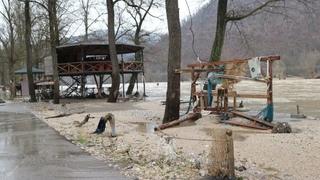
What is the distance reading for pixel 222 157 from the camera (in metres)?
7.73

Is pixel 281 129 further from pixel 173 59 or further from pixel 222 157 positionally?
pixel 222 157

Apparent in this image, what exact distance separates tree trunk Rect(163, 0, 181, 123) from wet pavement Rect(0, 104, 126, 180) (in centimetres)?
424

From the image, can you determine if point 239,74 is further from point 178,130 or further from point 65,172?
point 65,172

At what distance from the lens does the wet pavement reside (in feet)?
28.3

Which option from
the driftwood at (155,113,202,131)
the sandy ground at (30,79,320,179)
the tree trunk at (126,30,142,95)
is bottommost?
the sandy ground at (30,79,320,179)

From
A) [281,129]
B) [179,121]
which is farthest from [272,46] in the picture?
[281,129]

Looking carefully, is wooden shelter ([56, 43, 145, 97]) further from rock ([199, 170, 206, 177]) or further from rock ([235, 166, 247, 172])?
rock ([199, 170, 206, 177])

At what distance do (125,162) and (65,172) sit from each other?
1321mm

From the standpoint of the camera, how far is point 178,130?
612 inches

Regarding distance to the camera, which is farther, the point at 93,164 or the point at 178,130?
the point at 178,130

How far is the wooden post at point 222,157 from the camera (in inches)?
304

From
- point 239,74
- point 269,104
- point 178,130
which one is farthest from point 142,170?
point 239,74

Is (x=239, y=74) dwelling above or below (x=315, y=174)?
above

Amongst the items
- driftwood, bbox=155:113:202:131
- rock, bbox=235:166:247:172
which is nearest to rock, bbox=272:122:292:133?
driftwood, bbox=155:113:202:131
